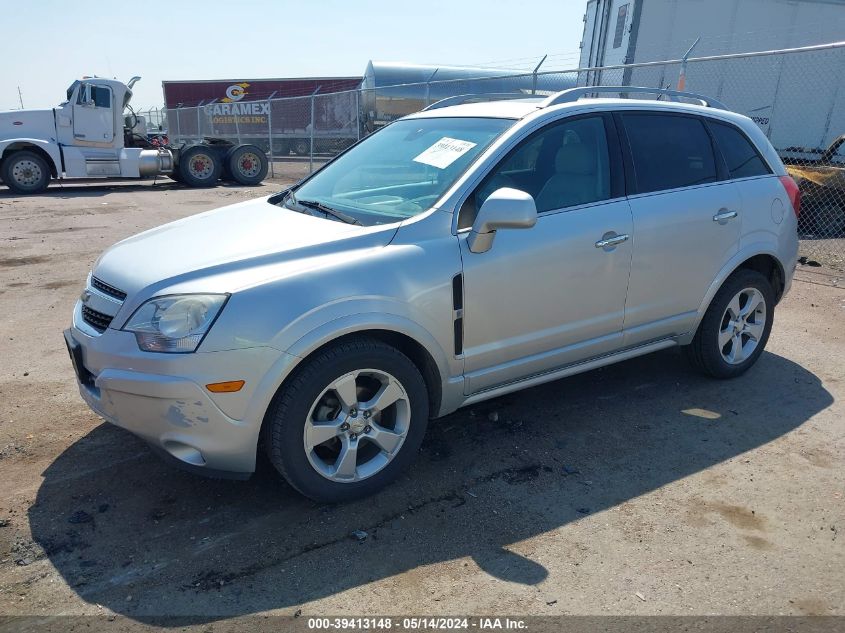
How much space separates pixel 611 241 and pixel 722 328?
54.2 inches

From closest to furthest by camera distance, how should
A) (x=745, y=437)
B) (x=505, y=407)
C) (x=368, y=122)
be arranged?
(x=745, y=437), (x=505, y=407), (x=368, y=122)

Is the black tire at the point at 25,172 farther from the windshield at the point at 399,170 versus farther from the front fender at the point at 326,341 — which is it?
the front fender at the point at 326,341

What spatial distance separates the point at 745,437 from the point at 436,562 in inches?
84.5

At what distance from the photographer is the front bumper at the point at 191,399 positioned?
2.67 metres

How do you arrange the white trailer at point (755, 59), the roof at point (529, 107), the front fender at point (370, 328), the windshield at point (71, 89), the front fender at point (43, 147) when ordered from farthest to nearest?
the windshield at point (71, 89) → the front fender at point (43, 147) → the white trailer at point (755, 59) → the roof at point (529, 107) → the front fender at point (370, 328)

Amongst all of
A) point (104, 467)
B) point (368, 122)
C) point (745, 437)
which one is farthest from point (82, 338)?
point (368, 122)

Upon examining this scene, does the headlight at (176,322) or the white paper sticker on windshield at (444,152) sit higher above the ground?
the white paper sticker on windshield at (444,152)

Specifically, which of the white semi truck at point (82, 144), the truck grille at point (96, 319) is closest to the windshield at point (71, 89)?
the white semi truck at point (82, 144)

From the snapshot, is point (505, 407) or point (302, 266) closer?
point (302, 266)

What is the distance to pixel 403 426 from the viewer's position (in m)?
3.17

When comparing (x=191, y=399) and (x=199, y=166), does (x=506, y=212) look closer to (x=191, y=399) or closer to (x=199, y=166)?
(x=191, y=399)

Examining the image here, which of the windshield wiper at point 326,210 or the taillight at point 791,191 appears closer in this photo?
the windshield wiper at point 326,210

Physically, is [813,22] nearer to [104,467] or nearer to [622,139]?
[622,139]

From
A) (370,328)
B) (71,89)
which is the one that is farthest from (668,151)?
(71,89)
